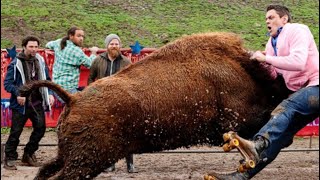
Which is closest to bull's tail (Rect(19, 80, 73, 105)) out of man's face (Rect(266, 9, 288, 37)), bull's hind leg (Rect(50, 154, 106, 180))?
bull's hind leg (Rect(50, 154, 106, 180))

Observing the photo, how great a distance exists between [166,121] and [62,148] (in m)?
1.04

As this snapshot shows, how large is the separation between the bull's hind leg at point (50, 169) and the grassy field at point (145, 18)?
8.32ft

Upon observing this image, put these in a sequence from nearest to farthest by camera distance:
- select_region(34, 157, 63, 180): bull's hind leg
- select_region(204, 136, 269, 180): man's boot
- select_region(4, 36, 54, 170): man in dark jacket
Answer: select_region(204, 136, 269, 180): man's boot
select_region(34, 157, 63, 180): bull's hind leg
select_region(4, 36, 54, 170): man in dark jacket

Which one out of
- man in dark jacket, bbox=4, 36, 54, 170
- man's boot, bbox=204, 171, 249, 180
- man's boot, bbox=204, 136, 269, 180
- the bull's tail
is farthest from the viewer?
man in dark jacket, bbox=4, 36, 54, 170

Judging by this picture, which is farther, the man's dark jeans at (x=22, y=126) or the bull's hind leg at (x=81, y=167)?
the man's dark jeans at (x=22, y=126)

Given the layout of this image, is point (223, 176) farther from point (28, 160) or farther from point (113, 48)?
point (28, 160)

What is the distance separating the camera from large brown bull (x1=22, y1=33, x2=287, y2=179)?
6117 mm

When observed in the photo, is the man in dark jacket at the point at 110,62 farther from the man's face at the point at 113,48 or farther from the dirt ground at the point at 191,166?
the dirt ground at the point at 191,166

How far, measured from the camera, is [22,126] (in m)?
9.15

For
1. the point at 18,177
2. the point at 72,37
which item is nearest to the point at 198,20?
the point at 72,37

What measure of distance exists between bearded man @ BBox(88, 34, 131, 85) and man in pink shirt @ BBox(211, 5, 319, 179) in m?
2.83

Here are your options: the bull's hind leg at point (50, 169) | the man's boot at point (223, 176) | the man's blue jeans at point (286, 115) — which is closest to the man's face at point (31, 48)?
the bull's hind leg at point (50, 169)

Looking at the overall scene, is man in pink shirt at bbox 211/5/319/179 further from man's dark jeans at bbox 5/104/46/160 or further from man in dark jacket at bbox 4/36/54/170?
man's dark jeans at bbox 5/104/46/160

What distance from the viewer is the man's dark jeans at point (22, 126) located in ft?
29.8
